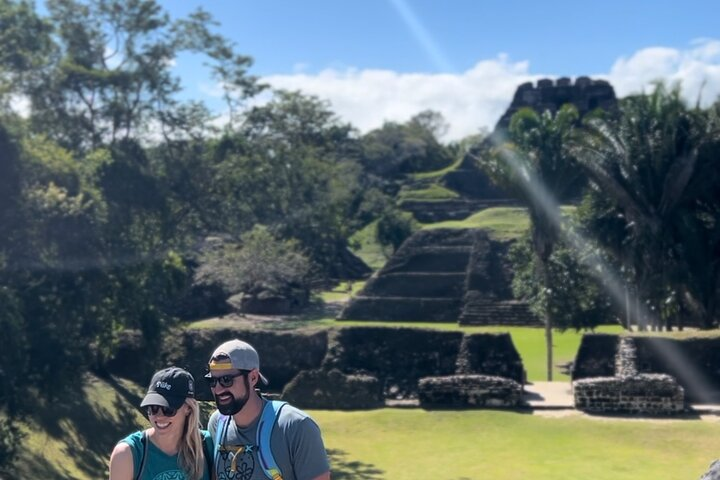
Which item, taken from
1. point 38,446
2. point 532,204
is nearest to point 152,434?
point 38,446

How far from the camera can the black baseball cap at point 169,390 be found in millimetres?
3682

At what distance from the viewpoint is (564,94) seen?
186 feet

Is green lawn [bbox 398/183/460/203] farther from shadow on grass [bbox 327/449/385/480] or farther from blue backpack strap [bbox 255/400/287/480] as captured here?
blue backpack strap [bbox 255/400/287/480]

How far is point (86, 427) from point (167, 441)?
1189cm

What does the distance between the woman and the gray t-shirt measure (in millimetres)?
133

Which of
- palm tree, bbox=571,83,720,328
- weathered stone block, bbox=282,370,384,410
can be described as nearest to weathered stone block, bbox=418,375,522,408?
weathered stone block, bbox=282,370,384,410

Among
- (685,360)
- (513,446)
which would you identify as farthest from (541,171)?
(513,446)

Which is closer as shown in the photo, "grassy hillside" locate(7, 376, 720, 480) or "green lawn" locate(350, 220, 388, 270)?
"grassy hillside" locate(7, 376, 720, 480)

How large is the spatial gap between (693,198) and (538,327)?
36.9 feet

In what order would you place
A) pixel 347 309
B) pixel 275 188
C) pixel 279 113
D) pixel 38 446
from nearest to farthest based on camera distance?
pixel 38 446 < pixel 347 309 < pixel 275 188 < pixel 279 113

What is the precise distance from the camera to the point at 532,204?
2130 centimetres

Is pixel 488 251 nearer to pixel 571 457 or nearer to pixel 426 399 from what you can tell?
pixel 426 399

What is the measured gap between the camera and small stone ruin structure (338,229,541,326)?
3434cm

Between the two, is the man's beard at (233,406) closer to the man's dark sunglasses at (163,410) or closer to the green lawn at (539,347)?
the man's dark sunglasses at (163,410)
